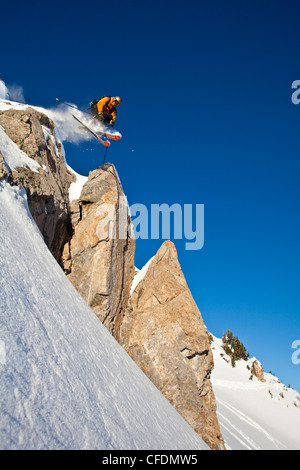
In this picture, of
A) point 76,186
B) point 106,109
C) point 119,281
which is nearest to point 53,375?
point 119,281

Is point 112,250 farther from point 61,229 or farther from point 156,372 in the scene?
point 156,372

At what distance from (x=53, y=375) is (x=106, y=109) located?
49.7ft

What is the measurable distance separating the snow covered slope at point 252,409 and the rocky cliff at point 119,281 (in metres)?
7.31

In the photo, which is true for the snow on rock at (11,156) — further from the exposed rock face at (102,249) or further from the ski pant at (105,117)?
the ski pant at (105,117)

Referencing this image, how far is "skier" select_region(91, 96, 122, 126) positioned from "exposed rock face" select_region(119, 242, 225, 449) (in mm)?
9511

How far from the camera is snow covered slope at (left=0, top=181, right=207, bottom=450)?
1962 mm

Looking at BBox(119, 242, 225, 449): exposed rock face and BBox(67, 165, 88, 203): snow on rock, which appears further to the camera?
BBox(67, 165, 88, 203): snow on rock

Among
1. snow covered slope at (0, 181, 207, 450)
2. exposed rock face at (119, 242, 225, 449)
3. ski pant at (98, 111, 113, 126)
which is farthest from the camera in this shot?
ski pant at (98, 111, 113, 126)

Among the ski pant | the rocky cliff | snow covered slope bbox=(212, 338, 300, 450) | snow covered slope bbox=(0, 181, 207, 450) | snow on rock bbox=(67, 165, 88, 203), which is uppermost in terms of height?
the ski pant

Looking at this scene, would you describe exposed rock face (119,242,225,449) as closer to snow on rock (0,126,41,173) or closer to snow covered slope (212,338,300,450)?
snow covered slope (212,338,300,450)

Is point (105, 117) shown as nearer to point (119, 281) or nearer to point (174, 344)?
point (119, 281)

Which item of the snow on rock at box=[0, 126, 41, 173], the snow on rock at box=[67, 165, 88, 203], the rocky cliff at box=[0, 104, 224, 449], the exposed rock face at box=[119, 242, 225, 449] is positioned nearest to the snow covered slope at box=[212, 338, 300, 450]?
the exposed rock face at box=[119, 242, 225, 449]

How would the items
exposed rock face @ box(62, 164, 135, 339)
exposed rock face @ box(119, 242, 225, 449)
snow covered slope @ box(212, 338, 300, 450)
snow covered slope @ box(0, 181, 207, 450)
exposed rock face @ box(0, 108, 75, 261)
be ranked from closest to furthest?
snow covered slope @ box(0, 181, 207, 450), exposed rock face @ box(0, 108, 75, 261), exposed rock face @ box(119, 242, 225, 449), exposed rock face @ box(62, 164, 135, 339), snow covered slope @ box(212, 338, 300, 450)

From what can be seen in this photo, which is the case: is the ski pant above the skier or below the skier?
below
